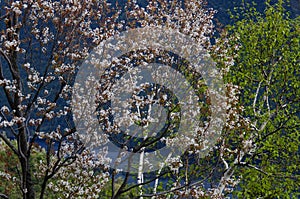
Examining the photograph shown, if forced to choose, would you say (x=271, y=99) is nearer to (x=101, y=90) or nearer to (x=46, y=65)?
(x=101, y=90)

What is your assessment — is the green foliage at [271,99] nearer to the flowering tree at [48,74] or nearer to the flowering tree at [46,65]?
the flowering tree at [48,74]

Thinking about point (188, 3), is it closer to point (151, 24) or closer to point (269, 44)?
point (151, 24)

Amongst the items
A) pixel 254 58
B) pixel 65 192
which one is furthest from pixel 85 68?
pixel 254 58

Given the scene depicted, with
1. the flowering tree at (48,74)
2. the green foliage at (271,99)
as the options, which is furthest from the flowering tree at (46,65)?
the green foliage at (271,99)

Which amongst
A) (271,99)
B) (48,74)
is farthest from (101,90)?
(271,99)

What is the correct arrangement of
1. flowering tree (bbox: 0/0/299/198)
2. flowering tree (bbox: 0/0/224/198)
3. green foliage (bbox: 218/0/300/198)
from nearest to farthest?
flowering tree (bbox: 0/0/224/198) → flowering tree (bbox: 0/0/299/198) → green foliage (bbox: 218/0/300/198)

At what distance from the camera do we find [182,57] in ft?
24.8

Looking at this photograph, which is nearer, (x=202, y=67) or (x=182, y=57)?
(x=182, y=57)

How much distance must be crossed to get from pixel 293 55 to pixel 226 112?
5327mm

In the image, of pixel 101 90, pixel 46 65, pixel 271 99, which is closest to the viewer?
pixel 46 65

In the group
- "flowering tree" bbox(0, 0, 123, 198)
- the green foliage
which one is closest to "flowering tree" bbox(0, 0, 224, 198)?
"flowering tree" bbox(0, 0, 123, 198)

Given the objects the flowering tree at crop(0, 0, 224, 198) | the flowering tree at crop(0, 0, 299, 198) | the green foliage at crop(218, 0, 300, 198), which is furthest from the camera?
the green foliage at crop(218, 0, 300, 198)

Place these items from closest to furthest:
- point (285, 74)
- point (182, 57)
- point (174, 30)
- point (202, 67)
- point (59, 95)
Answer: point (59, 95) → point (182, 57) → point (174, 30) → point (202, 67) → point (285, 74)

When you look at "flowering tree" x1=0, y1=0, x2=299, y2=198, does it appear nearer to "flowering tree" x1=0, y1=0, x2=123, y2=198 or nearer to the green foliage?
"flowering tree" x1=0, y1=0, x2=123, y2=198
